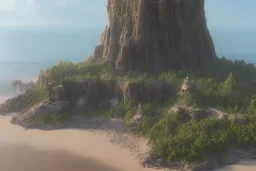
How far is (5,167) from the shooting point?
78.3 ft

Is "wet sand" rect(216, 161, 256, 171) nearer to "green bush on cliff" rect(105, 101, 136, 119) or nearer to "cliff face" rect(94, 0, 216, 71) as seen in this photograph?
"green bush on cliff" rect(105, 101, 136, 119)

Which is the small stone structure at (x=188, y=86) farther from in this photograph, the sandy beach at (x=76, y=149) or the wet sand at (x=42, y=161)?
the wet sand at (x=42, y=161)

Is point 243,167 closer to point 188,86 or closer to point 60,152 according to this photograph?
point 188,86

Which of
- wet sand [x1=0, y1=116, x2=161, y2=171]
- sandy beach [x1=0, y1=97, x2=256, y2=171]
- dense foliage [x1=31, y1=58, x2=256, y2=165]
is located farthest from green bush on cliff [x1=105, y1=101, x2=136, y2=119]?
wet sand [x1=0, y1=116, x2=161, y2=171]

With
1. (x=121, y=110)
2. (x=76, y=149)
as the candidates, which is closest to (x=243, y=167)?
(x=76, y=149)

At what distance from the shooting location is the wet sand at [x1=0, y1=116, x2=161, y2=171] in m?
24.0

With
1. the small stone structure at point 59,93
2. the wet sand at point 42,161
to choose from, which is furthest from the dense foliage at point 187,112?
the wet sand at point 42,161

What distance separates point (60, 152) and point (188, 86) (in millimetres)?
11640

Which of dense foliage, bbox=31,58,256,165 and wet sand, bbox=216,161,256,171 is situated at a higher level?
dense foliage, bbox=31,58,256,165

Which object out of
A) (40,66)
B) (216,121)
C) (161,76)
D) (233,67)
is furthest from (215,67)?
(40,66)

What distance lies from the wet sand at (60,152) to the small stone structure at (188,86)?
25.0ft

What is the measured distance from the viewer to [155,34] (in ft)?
121

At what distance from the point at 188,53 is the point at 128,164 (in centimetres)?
1781

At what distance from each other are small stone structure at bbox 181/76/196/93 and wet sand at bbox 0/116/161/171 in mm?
7629
